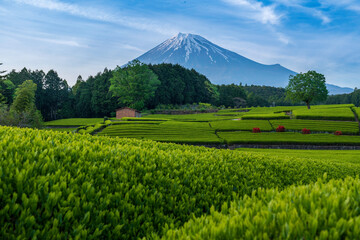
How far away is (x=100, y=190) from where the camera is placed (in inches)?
129

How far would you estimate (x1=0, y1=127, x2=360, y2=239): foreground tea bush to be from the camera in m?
2.75

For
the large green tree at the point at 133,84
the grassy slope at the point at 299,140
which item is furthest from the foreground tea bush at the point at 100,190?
the large green tree at the point at 133,84

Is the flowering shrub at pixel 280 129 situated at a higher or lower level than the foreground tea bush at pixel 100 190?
lower

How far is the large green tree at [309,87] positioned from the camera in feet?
161

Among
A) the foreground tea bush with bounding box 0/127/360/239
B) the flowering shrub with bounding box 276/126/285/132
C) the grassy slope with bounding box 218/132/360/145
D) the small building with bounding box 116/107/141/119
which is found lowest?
the grassy slope with bounding box 218/132/360/145

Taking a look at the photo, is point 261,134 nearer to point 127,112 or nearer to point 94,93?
point 127,112

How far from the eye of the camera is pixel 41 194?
290cm

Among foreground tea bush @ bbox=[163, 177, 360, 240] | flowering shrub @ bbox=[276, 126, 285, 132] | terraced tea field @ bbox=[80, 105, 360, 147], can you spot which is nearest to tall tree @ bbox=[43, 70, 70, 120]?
terraced tea field @ bbox=[80, 105, 360, 147]

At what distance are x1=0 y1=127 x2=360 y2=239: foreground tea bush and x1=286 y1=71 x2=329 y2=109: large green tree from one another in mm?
52162

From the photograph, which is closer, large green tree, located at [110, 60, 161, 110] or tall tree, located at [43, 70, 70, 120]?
large green tree, located at [110, 60, 161, 110]

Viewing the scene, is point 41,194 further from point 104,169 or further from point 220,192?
point 220,192

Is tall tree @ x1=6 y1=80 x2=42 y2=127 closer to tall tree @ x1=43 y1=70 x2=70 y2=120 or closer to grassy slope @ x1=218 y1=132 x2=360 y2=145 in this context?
tall tree @ x1=43 y1=70 x2=70 y2=120

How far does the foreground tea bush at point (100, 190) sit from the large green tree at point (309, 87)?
52.2m

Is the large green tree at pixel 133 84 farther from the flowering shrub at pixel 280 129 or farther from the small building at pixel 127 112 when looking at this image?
the flowering shrub at pixel 280 129
